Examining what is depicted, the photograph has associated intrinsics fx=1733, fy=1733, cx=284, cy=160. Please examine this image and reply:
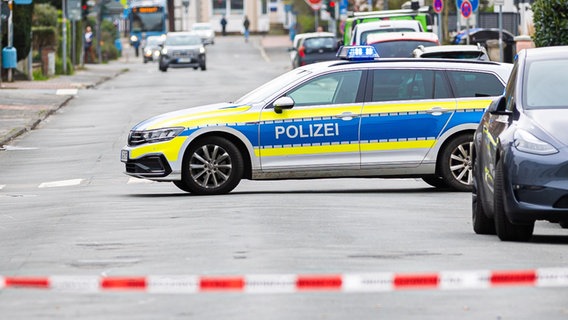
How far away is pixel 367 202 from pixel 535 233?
346cm

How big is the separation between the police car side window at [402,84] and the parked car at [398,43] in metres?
13.9

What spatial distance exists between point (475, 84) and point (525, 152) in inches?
261

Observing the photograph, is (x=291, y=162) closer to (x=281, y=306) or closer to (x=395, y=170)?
(x=395, y=170)

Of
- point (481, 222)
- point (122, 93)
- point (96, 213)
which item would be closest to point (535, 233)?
point (481, 222)

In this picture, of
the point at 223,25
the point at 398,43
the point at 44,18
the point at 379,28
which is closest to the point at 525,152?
the point at 398,43

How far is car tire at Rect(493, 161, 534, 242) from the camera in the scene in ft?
41.7

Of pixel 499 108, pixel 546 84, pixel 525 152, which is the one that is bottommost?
pixel 525 152

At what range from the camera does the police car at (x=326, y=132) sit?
18422 millimetres

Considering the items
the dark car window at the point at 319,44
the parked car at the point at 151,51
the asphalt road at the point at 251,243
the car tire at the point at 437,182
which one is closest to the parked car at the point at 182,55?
the dark car window at the point at 319,44

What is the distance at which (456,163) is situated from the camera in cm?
1875

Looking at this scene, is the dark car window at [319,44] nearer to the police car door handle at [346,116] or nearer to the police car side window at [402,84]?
the police car side window at [402,84]

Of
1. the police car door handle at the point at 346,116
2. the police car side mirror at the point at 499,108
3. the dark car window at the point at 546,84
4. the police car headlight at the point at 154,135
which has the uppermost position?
the dark car window at the point at 546,84

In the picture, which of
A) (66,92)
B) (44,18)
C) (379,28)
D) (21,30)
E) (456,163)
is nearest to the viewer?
(456,163)

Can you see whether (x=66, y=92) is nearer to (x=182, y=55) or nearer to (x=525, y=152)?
(x=182, y=55)
